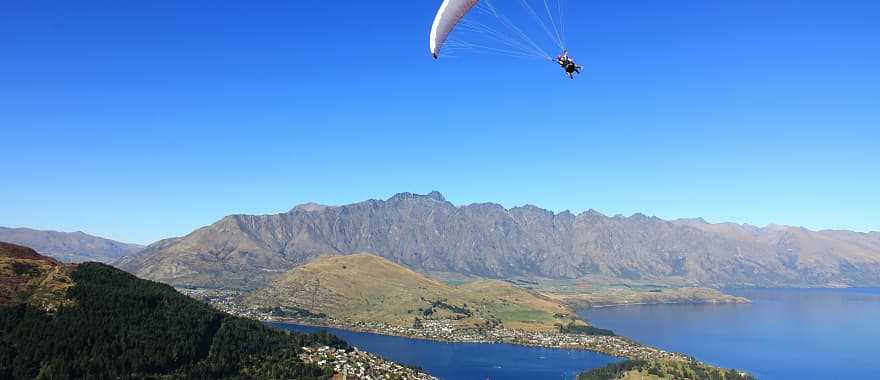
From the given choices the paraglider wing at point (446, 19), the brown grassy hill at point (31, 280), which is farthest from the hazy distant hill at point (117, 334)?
the paraglider wing at point (446, 19)

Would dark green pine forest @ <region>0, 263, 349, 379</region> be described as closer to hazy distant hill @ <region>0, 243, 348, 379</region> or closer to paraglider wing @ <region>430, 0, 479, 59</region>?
hazy distant hill @ <region>0, 243, 348, 379</region>

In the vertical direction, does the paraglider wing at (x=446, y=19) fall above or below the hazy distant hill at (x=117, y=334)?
above

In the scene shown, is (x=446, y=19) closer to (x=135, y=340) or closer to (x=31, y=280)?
(x=135, y=340)

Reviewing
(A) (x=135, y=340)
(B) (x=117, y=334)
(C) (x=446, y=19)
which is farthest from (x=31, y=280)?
(C) (x=446, y=19)

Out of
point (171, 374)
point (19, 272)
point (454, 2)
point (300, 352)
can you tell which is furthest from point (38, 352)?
point (454, 2)

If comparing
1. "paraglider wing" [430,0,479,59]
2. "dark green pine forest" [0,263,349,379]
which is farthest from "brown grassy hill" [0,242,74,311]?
"paraglider wing" [430,0,479,59]

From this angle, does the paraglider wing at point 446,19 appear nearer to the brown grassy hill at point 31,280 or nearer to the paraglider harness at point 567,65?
the paraglider harness at point 567,65
